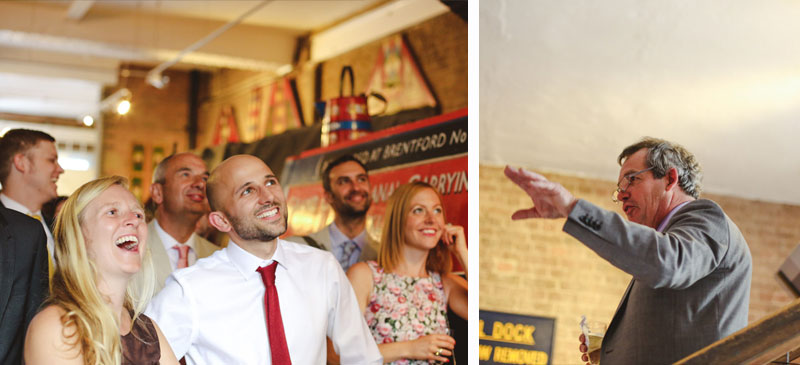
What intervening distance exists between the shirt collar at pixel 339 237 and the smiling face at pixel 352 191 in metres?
0.09

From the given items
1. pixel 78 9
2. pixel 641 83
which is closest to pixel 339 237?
pixel 641 83

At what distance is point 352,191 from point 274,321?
1.22 m

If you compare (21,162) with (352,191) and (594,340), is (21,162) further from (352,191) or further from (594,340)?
(594,340)

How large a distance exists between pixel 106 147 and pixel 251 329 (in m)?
7.91

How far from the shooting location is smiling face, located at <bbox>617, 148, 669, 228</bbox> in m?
3.11

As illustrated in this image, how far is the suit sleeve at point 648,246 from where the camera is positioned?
106 inches

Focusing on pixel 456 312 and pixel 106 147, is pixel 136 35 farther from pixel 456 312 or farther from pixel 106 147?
pixel 456 312

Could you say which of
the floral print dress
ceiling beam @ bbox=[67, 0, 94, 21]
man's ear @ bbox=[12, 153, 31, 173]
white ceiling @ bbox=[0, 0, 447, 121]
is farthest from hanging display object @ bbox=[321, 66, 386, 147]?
ceiling beam @ bbox=[67, 0, 94, 21]

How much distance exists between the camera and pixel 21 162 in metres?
4.13

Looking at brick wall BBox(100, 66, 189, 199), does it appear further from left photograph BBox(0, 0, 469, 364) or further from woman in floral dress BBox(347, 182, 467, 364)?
woman in floral dress BBox(347, 182, 467, 364)

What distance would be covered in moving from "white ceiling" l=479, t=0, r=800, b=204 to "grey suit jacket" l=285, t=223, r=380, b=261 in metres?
1.69

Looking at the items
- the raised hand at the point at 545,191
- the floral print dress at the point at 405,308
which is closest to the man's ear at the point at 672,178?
the raised hand at the point at 545,191

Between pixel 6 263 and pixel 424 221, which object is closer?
pixel 6 263

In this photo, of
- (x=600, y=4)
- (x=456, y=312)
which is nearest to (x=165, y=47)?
(x=600, y=4)
